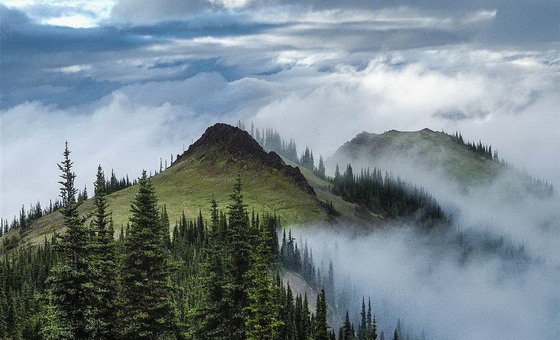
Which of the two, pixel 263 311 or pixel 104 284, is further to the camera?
pixel 263 311

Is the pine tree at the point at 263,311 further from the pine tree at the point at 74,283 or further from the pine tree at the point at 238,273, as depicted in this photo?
the pine tree at the point at 74,283

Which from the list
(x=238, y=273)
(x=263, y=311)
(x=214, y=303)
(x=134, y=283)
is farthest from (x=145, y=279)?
(x=214, y=303)

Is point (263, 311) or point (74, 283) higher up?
point (74, 283)

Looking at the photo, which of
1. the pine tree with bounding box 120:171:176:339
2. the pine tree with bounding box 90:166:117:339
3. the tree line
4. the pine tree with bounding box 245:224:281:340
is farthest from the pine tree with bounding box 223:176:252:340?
the pine tree with bounding box 90:166:117:339

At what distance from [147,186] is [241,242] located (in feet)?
36.4

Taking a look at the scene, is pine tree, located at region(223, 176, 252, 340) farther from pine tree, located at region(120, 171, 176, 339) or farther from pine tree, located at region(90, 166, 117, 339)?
pine tree, located at region(90, 166, 117, 339)

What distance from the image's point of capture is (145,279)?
1864 inches

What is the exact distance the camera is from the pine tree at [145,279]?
155 ft

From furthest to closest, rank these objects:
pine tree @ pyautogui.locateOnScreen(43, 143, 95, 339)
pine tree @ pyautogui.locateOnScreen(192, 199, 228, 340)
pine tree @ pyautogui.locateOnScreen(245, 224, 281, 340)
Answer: pine tree @ pyautogui.locateOnScreen(192, 199, 228, 340)
pine tree @ pyautogui.locateOnScreen(245, 224, 281, 340)
pine tree @ pyautogui.locateOnScreen(43, 143, 95, 339)

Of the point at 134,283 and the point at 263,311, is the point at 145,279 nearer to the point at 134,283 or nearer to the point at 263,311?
the point at 134,283

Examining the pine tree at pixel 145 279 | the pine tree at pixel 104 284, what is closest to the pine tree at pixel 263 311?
the pine tree at pixel 145 279

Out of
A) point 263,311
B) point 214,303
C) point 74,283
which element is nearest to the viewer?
point 74,283

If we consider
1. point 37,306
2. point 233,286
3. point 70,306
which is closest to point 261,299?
point 233,286

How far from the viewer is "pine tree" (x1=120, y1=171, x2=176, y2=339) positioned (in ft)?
155
